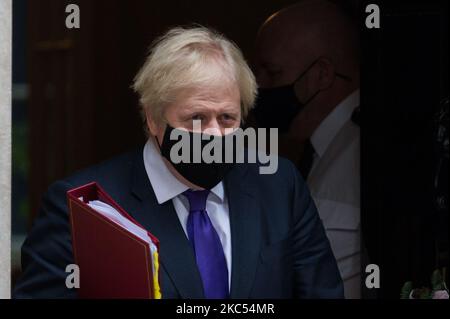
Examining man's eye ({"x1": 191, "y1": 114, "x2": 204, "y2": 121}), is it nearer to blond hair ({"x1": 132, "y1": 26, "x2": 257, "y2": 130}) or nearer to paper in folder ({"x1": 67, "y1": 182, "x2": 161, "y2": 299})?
blond hair ({"x1": 132, "y1": 26, "x2": 257, "y2": 130})

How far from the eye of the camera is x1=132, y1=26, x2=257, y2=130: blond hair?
4910 millimetres

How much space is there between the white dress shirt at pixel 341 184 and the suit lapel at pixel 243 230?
1079 millimetres

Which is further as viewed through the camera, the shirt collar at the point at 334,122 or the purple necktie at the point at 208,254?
the shirt collar at the point at 334,122

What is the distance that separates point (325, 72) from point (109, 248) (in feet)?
6.94

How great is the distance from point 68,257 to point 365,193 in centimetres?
185

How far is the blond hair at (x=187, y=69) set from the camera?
16.1 feet

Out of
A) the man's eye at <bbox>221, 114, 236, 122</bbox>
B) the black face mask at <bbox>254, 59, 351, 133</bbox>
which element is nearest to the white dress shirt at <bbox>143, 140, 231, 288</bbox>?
the man's eye at <bbox>221, 114, 236, 122</bbox>

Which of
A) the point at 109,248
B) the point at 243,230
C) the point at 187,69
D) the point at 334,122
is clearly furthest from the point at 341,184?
the point at 109,248

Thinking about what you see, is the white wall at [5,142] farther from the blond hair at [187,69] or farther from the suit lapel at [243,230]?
the suit lapel at [243,230]

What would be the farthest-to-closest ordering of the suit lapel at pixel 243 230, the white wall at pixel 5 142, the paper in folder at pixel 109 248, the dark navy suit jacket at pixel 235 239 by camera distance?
the white wall at pixel 5 142
the suit lapel at pixel 243 230
the dark navy suit jacket at pixel 235 239
the paper in folder at pixel 109 248

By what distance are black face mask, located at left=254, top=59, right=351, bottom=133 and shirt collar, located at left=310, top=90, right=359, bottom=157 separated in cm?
18

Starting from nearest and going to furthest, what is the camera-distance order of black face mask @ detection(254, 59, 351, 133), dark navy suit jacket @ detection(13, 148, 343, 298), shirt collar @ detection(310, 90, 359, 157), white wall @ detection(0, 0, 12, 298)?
dark navy suit jacket @ detection(13, 148, 343, 298), white wall @ detection(0, 0, 12, 298), black face mask @ detection(254, 59, 351, 133), shirt collar @ detection(310, 90, 359, 157)

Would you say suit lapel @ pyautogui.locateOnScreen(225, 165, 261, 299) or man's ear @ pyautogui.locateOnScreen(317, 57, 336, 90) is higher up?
man's ear @ pyautogui.locateOnScreen(317, 57, 336, 90)

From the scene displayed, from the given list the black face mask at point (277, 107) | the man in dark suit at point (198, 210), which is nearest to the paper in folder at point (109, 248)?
the man in dark suit at point (198, 210)
